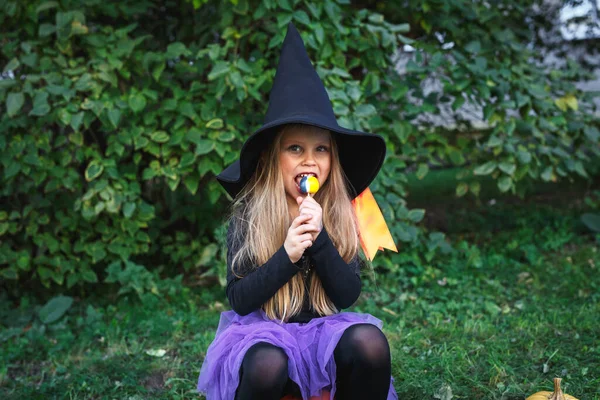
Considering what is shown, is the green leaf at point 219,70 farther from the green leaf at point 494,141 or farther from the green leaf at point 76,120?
the green leaf at point 494,141

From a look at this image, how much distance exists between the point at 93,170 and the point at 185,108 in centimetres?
63

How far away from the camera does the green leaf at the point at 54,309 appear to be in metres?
3.54

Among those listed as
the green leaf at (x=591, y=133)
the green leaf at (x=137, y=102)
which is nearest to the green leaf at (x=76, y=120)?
the green leaf at (x=137, y=102)

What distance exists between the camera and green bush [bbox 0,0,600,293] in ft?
10.9

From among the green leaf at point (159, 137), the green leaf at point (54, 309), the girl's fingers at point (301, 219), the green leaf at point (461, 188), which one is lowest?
the green leaf at point (54, 309)

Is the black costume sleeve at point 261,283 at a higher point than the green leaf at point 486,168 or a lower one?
higher

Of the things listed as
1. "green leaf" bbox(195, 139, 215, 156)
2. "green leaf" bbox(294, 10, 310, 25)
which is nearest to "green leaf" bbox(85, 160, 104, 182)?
"green leaf" bbox(195, 139, 215, 156)

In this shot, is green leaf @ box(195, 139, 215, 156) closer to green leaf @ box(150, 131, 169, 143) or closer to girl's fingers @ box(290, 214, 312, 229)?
green leaf @ box(150, 131, 169, 143)

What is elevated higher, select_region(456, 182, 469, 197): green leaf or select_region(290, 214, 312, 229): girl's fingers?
select_region(290, 214, 312, 229): girl's fingers

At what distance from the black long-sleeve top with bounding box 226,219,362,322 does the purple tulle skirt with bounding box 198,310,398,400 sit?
71 millimetres

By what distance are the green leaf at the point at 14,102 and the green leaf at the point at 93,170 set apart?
0.48m

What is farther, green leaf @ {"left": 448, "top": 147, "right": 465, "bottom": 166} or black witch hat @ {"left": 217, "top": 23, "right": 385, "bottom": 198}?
green leaf @ {"left": 448, "top": 147, "right": 465, "bottom": 166}

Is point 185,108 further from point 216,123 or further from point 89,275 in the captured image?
point 89,275

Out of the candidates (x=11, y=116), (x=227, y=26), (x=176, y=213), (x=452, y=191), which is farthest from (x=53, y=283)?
(x=452, y=191)
